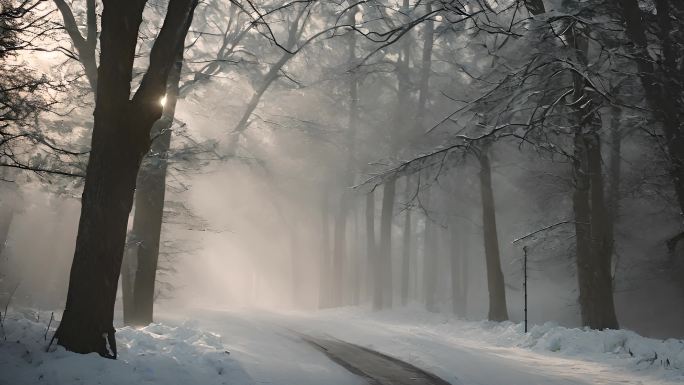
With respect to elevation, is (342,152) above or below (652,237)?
above

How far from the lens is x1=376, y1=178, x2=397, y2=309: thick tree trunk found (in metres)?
24.6

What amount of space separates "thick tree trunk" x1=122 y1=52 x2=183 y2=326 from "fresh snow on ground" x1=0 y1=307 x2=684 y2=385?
1231mm

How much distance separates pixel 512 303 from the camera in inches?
1645

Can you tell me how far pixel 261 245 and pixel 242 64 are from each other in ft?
105

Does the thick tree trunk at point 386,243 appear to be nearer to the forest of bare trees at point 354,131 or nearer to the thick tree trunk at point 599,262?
the forest of bare trees at point 354,131

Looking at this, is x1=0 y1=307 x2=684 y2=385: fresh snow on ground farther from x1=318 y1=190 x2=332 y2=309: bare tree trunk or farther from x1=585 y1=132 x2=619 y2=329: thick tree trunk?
x1=318 y1=190 x2=332 y2=309: bare tree trunk

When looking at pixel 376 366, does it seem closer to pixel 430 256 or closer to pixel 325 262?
pixel 325 262

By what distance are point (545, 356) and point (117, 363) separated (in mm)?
8130

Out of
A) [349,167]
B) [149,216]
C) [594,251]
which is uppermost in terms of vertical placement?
[349,167]

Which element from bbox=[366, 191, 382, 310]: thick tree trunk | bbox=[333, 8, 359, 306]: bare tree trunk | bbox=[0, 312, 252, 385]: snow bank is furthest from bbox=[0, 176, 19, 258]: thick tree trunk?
bbox=[0, 312, 252, 385]: snow bank

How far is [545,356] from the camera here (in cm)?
1054

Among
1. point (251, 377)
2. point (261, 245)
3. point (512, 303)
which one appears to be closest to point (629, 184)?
point (251, 377)

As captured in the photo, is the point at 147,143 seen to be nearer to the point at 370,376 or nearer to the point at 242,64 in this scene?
the point at 370,376

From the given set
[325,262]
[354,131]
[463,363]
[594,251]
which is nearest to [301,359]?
[463,363]
